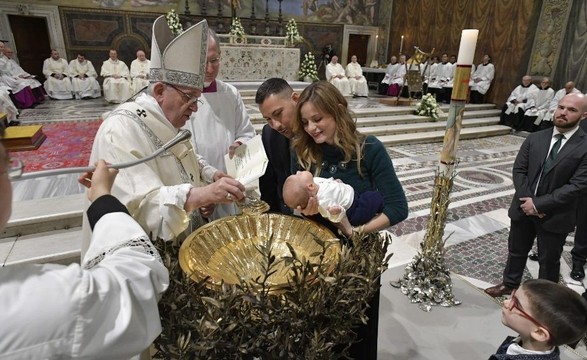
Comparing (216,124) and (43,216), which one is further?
(43,216)

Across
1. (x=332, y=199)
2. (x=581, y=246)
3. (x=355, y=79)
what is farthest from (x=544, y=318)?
(x=355, y=79)

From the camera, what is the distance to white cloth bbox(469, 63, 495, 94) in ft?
39.2

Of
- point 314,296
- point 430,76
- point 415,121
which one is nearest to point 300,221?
point 314,296

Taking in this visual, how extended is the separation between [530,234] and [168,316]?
292 centimetres

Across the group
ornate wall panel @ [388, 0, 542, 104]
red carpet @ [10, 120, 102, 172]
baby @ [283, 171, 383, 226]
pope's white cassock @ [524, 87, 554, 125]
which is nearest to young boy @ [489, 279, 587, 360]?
baby @ [283, 171, 383, 226]

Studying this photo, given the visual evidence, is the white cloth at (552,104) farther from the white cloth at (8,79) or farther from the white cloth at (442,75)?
the white cloth at (8,79)

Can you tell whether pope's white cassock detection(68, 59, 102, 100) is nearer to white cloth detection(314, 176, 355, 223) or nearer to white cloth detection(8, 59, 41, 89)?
white cloth detection(8, 59, 41, 89)

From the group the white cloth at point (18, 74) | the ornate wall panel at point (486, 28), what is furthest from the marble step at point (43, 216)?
the ornate wall panel at point (486, 28)

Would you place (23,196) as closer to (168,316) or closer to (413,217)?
(168,316)

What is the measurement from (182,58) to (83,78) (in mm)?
11776

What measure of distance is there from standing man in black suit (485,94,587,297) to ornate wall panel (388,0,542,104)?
10.5m

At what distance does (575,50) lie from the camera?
9.81m

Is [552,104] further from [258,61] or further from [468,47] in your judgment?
[468,47]

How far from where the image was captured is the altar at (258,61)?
10.6m
